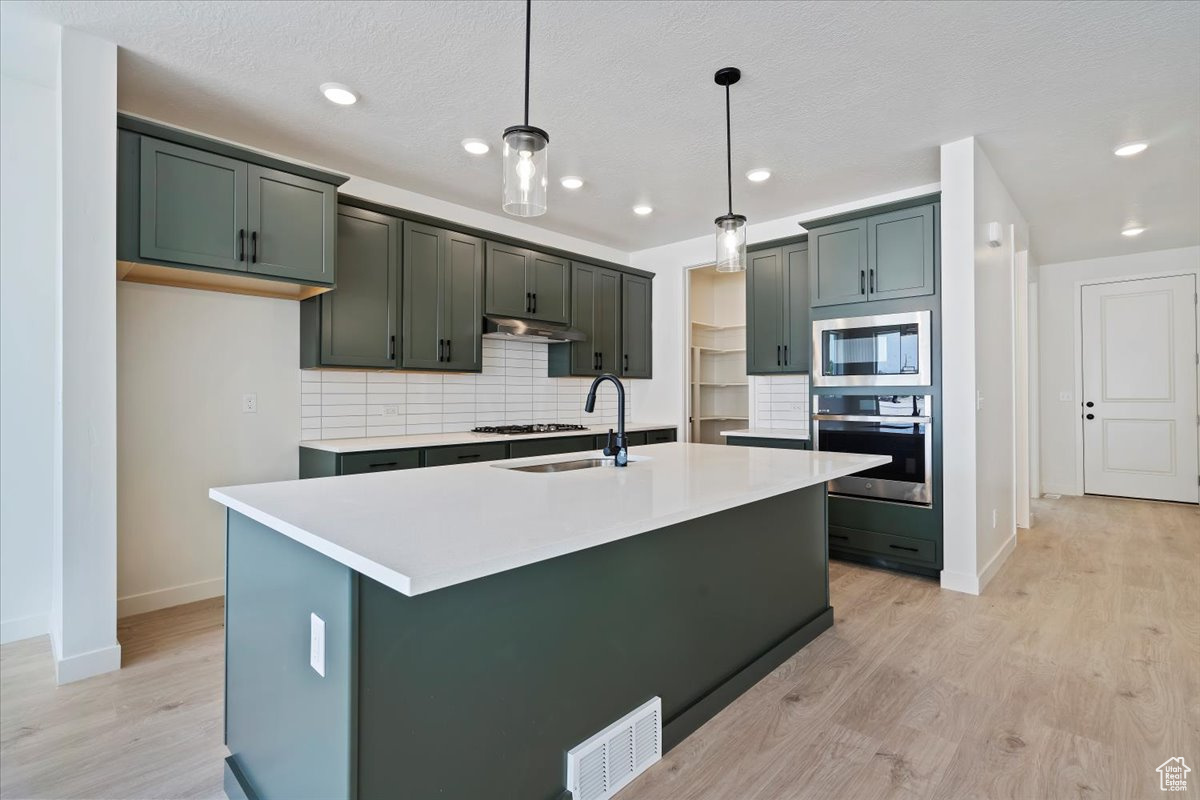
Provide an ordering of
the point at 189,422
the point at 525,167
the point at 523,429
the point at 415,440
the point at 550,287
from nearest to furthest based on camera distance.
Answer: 1. the point at 525,167
2. the point at 189,422
3. the point at 415,440
4. the point at 523,429
5. the point at 550,287

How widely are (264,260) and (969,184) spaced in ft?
12.5

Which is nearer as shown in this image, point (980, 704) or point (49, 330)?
point (980, 704)

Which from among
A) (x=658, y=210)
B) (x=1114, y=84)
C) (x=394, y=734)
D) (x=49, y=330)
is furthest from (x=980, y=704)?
(x=49, y=330)

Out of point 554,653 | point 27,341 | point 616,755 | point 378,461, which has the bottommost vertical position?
point 616,755

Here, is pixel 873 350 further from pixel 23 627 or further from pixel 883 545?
pixel 23 627

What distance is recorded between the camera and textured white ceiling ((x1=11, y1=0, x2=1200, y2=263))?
2.18m

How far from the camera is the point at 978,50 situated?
238 centimetres

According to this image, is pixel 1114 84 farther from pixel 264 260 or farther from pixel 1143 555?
pixel 264 260

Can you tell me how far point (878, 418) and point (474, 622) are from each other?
10.6ft

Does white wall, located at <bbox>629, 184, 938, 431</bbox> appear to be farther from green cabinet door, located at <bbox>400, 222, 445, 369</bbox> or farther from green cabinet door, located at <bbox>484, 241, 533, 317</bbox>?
green cabinet door, located at <bbox>400, 222, 445, 369</bbox>

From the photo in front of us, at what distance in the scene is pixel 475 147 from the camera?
3.29 m

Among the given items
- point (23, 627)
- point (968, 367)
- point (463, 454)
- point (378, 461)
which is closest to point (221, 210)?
point (378, 461)

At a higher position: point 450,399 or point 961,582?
point 450,399

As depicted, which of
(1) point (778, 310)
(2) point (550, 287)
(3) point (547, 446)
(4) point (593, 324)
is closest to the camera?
(3) point (547, 446)
